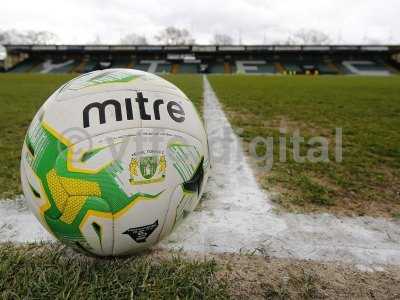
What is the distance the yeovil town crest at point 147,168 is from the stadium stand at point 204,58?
47.0 metres

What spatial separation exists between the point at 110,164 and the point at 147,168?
0.19 meters

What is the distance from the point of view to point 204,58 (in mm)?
54562

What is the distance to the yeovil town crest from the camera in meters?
1.83

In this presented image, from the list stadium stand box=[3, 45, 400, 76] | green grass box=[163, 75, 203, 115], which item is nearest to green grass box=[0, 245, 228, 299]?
green grass box=[163, 75, 203, 115]

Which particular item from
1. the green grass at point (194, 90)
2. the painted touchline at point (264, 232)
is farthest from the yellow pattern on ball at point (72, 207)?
the green grass at point (194, 90)

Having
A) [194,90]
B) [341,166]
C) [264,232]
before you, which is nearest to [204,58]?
[194,90]

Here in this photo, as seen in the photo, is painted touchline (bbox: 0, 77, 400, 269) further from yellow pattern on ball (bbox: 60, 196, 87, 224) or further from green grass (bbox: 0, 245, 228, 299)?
yellow pattern on ball (bbox: 60, 196, 87, 224)

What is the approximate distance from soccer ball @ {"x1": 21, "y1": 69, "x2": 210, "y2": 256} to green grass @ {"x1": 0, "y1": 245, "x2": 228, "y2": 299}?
12 centimetres

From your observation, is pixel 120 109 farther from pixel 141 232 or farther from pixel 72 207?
pixel 141 232

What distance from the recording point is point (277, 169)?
405 centimetres

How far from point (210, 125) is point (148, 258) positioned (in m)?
4.73

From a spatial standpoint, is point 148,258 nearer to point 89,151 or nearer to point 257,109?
point 89,151

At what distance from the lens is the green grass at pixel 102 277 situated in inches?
71.9

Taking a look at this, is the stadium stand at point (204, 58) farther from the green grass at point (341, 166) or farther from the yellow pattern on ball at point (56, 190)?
the yellow pattern on ball at point (56, 190)
